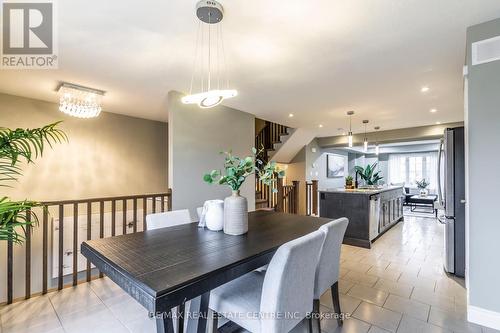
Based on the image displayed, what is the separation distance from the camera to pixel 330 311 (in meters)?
2.25

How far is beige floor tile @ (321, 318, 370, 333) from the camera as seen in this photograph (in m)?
1.96

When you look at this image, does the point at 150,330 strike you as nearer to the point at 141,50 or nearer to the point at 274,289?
the point at 274,289

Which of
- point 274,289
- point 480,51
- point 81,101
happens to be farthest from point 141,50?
point 480,51

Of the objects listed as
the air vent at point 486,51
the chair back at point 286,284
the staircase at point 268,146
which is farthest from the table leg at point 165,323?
the staircase at point 268,146

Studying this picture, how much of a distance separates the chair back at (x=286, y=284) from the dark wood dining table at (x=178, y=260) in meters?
0.18

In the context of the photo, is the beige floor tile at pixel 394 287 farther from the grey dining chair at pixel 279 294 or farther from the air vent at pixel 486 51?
the air vent at pixel 486 51

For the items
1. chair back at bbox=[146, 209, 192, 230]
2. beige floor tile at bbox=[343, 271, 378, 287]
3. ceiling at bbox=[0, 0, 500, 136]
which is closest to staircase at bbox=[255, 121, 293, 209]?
ceiling at bbox=[0, 0, 500, 136]

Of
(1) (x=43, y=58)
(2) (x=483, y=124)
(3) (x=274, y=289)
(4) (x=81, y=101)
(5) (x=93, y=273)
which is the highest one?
(1) (x=43, y=58)

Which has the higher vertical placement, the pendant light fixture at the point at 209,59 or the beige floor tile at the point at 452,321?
the pendant light fixture at the point at 209,59

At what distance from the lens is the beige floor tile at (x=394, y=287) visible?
8.41 ft

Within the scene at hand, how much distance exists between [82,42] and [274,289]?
262 cm

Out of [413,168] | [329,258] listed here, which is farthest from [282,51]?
[413,168]

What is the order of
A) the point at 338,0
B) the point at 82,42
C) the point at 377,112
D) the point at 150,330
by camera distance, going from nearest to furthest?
the point at 338,0 < the point at 150,330 < the point at 82,42 < the point at 377,112

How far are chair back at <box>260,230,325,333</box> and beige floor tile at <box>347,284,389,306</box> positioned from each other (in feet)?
4.59
